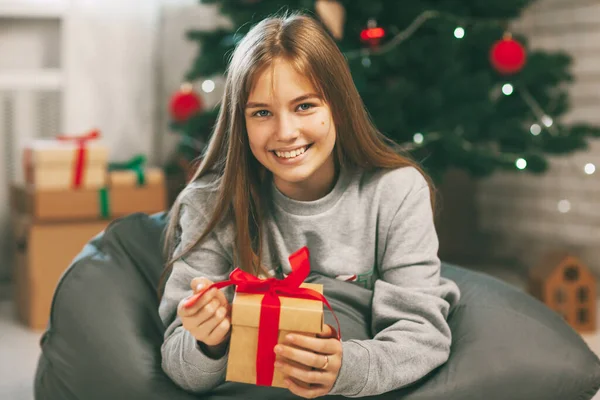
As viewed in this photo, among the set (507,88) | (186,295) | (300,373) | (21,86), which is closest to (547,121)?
(507,88)

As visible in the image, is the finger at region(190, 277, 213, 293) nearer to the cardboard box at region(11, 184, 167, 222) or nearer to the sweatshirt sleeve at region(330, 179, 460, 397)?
the sweatshirt sleeve at region(330, 179, 460, 397)

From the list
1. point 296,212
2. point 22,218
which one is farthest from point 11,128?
point 296,212

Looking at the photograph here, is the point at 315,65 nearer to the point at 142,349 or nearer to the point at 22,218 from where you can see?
the point at 142,349

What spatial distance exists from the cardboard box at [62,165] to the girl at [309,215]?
1208 millimetres

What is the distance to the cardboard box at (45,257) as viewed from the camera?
98.0 inches

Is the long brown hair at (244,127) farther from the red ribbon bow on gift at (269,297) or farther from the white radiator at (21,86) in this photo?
the white radiator at (21,86)

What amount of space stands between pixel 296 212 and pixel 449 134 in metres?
1.27

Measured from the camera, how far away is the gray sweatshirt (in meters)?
1.25

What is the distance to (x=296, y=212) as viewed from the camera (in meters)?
1.41

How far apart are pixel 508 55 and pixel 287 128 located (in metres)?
1.50

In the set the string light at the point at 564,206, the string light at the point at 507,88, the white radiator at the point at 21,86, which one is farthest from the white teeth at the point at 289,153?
the string light at the point at 564,206

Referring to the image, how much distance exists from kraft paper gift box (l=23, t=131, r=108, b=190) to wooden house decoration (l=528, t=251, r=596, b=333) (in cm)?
155

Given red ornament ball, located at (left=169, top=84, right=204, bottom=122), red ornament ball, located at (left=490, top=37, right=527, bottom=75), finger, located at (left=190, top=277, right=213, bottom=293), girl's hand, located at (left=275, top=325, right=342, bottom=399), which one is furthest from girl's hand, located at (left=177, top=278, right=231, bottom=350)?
red ornament ball, located at (left=169, top=84, right=204, bottom=122)

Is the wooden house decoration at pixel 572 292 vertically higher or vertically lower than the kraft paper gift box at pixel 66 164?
lower
